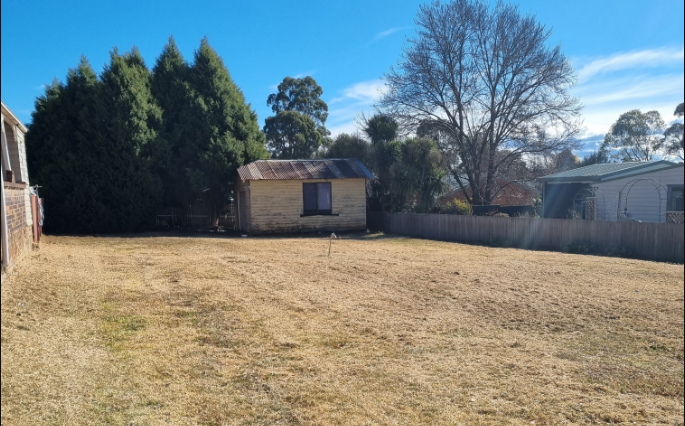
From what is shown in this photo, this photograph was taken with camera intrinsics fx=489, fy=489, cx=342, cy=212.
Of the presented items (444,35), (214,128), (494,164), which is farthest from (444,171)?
(214,128)

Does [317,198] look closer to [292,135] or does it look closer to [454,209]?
[454,209]

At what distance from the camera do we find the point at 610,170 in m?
19.9

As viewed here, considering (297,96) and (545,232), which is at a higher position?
(297,96)

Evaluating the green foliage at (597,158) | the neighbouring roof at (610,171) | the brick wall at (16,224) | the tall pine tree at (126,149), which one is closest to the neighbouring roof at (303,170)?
the tall pine tree at (126,149)

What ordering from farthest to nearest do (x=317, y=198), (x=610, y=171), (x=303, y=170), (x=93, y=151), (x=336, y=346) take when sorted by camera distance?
(x=317, y=198), (x=303, y=170), (x=93, y=151), (x=610, y=171), (x=336, y=346)

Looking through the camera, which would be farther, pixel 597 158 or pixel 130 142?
pixel 597 158

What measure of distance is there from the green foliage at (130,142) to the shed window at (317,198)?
11.9ft

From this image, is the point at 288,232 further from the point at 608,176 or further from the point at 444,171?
the point at 608,176

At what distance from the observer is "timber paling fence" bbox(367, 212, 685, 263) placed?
519 inches

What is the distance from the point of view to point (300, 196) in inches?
872

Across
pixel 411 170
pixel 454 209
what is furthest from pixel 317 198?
pixel 454 209

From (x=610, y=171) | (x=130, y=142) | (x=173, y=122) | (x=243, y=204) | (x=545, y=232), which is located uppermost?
(x=173, y=122)

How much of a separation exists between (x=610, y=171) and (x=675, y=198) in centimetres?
319

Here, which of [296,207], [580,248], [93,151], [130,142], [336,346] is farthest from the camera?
[296,207]
